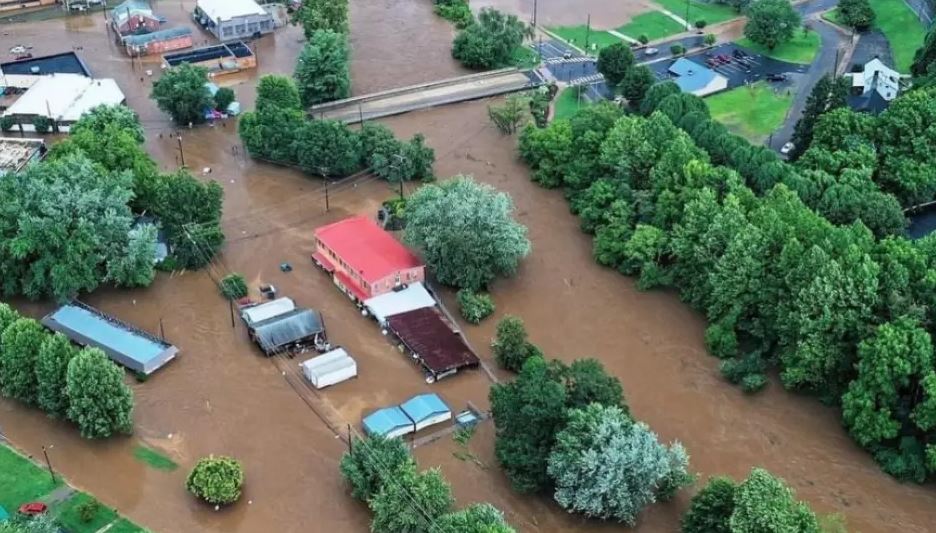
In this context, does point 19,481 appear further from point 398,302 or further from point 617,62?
point 617,62

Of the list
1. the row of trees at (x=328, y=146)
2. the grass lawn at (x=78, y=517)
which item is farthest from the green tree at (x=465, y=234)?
the grass lawn at (x=78, y=517)

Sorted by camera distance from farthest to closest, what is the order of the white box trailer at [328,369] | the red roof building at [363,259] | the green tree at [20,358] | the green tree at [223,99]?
the green tree at [223,99]
the red roof building at [363,259]
the white box trailer at [328,369]
the green tree at [20,358]

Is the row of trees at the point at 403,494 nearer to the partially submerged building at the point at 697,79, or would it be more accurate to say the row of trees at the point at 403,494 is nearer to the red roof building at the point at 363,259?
the red roof building at the point at 363,259

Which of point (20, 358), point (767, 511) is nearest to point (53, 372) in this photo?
point (20, 358)

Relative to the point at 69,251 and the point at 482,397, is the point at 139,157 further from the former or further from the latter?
the point at 482,397

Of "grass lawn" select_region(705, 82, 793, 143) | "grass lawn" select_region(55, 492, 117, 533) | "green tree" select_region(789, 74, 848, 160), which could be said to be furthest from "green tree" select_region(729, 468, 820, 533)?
"grass lawn" select_region(705, 82, 793, 143)

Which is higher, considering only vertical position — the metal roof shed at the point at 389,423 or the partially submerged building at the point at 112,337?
the partially submerged building at the point at 112,337
